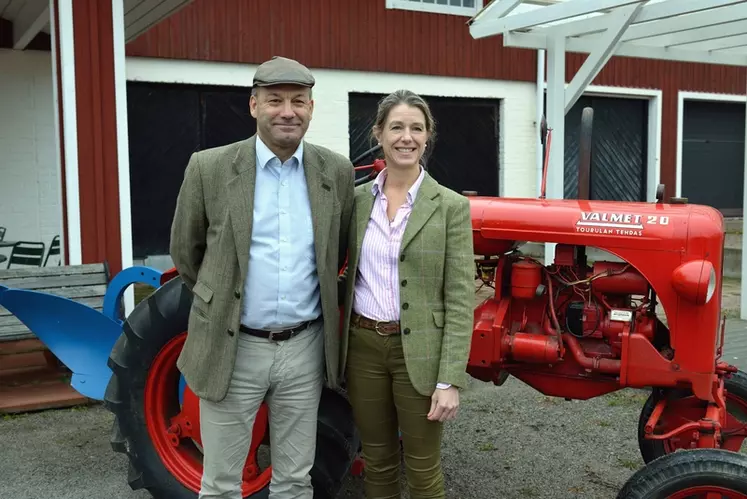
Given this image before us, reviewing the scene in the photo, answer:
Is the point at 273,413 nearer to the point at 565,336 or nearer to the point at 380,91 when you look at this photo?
the point at 565,336

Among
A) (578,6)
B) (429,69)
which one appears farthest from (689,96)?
(578,6)

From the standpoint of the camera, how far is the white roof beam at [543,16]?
546cm

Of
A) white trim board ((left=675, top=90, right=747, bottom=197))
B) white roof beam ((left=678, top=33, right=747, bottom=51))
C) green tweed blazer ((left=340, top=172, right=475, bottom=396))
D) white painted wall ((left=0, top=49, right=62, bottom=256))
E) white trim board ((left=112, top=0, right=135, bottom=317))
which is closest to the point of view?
green tweed blazer ((left=340, top=172, right=475, bottom=396))

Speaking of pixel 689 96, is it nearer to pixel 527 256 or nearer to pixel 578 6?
pixel 578 6

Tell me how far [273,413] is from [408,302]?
0.59 metres

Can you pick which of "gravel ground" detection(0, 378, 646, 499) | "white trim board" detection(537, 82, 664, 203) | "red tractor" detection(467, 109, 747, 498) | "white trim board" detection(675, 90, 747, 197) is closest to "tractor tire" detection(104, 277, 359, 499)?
"gravel ground" detection(0, 378, 646, 499)

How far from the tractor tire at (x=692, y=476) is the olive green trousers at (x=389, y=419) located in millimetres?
740

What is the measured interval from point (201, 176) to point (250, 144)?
183mm

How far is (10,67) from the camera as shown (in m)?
8.64

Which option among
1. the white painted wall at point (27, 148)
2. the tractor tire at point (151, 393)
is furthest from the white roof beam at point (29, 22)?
the tractor tire at point (151, 393)

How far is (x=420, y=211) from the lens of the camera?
2.42 meters

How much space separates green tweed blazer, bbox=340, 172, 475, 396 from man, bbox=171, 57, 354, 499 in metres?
0.25

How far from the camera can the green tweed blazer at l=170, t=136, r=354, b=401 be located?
2.34m

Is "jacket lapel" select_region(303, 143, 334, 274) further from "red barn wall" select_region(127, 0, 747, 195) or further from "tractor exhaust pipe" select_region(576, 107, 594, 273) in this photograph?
"red barn wall" select_region(127, 0, 747, 195)
